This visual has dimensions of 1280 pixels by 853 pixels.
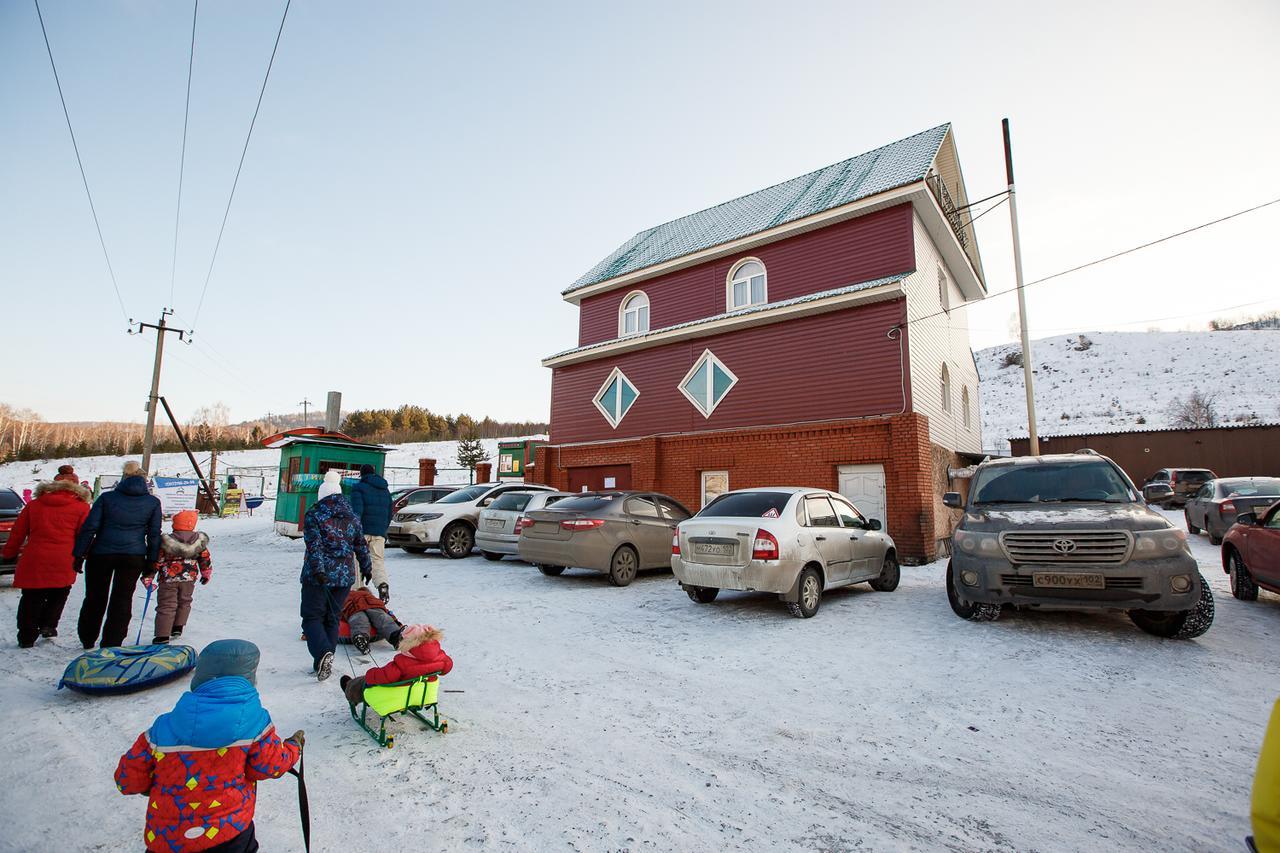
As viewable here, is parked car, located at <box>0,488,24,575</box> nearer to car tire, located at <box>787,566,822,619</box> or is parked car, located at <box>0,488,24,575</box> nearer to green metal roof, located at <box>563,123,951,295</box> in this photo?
car tire, located at <box>787,566,822,619</box>

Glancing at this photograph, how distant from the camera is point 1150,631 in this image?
6.14m

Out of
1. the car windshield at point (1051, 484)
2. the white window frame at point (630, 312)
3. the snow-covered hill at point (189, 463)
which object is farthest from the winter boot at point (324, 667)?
the snow-covered hill at point (189, 463)

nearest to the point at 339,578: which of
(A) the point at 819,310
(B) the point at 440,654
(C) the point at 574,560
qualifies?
(B) the point at 440,654

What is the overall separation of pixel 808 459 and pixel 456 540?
8264mm

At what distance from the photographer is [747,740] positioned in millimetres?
3883

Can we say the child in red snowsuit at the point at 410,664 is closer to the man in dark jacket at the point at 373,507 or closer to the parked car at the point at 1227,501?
the man in dark jacket at the point at 373,507

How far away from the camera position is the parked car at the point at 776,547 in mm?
7117

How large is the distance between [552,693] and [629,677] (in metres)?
0.74

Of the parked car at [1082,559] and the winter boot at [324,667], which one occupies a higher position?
the parked car at [1082,559]

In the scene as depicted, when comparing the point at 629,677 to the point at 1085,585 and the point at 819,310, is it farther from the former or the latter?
the point at 819,310

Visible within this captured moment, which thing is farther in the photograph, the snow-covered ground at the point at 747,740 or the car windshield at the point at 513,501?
the car windshield at the point at 513,501

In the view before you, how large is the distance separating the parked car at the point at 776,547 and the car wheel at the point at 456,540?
6.93m

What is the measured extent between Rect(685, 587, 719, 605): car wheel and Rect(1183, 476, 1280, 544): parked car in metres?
11.4

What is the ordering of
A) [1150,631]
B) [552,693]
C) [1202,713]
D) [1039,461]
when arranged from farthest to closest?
[1039,461] < [1150,631] < [552,693] < [1202,713]
